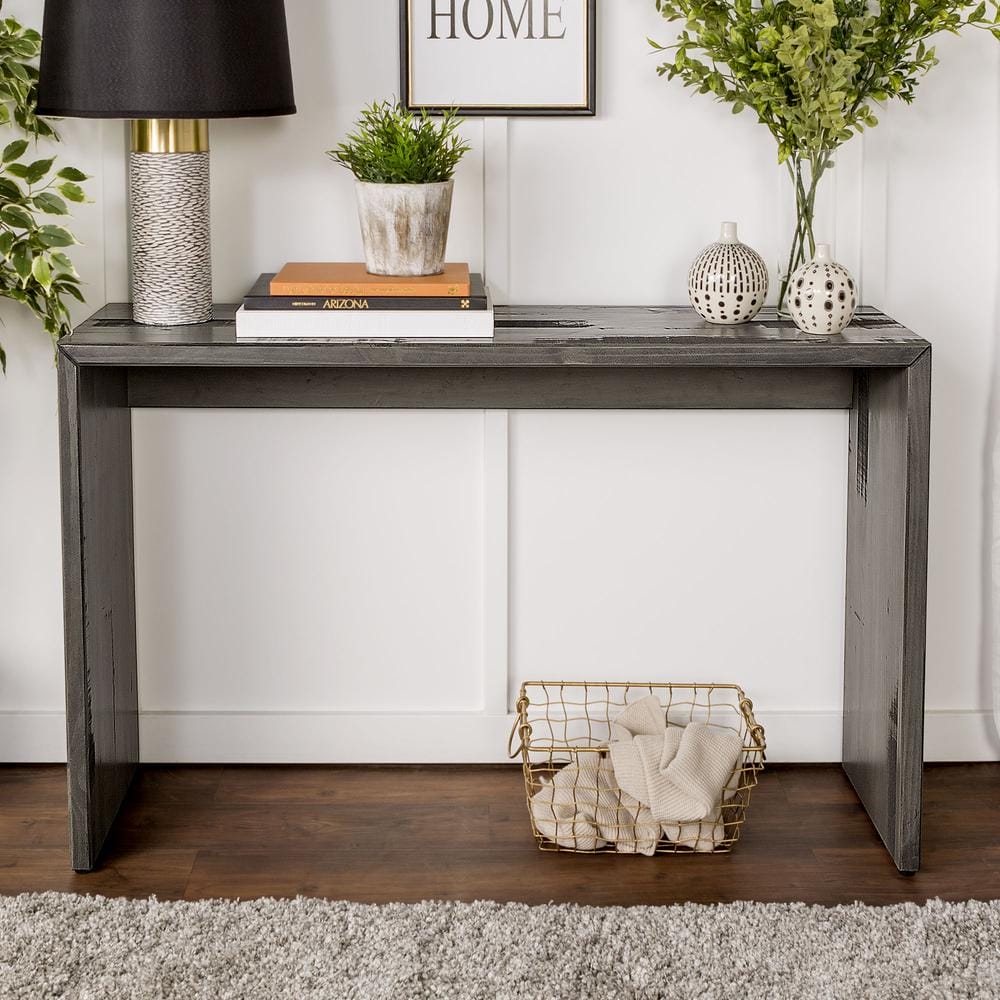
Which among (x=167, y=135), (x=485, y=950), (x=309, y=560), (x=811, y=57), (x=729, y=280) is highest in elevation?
(x=811, y=57)

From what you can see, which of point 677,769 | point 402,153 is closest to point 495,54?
→ point 402,153

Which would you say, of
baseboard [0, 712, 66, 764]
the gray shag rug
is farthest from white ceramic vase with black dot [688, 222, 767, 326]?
baseboard [0, 712, 66, 764]

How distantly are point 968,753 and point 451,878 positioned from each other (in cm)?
110

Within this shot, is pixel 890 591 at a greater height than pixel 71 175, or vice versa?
pixel 71 175

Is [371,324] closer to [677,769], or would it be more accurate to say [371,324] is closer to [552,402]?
[552,402]

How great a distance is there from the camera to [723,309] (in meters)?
2.30

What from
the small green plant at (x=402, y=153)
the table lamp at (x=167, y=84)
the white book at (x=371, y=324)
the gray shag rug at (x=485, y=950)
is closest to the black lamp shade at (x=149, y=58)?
the table lamp at (x=167, y=84)

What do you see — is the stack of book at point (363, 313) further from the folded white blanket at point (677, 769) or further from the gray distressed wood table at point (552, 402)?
the folded white blanket at point (677, 769)

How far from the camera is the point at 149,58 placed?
207 cm

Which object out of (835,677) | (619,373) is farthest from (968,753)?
(619,373)

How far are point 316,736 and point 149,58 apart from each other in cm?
128

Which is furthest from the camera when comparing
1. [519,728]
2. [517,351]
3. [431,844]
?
[519,728]

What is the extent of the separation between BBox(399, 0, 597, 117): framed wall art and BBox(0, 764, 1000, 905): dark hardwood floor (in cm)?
125

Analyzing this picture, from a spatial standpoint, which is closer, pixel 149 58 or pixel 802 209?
pixel 149 58
